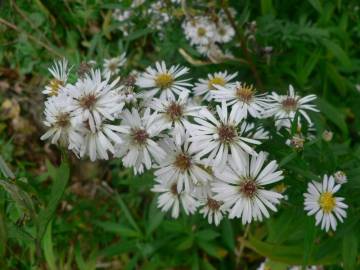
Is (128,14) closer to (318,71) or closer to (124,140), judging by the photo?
(318,71)

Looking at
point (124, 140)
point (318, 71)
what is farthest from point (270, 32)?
point (124, 140)

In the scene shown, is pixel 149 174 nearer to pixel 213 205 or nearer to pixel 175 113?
pixel 213 205

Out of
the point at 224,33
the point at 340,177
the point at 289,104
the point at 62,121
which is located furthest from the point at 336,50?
the point at 62,121

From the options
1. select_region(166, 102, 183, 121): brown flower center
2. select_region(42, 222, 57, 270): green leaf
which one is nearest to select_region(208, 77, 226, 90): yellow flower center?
select_region(166, 102, 183, 121): brown flower center

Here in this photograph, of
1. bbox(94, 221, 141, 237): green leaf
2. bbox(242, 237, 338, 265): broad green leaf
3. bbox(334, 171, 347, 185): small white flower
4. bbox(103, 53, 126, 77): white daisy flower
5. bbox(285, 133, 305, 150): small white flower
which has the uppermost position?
bbox(103, 53, 126, 77): white daisy flower

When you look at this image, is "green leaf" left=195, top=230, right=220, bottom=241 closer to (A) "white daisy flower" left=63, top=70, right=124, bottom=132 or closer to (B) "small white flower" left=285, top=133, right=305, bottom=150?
(B) "small white flower" left=285, top=133, right=305, bottom=150

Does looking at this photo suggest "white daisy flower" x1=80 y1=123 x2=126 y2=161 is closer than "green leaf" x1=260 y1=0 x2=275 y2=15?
Yes
